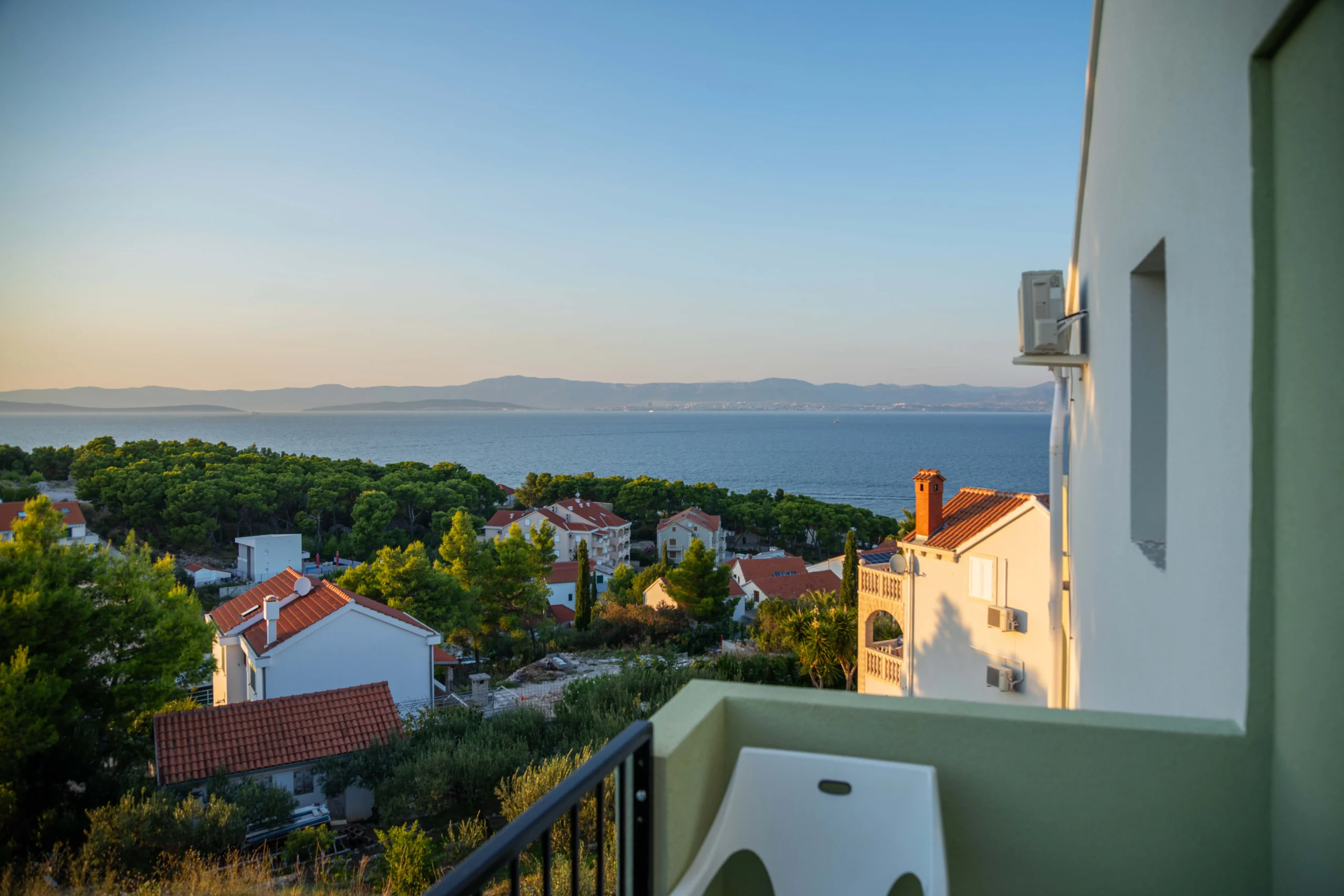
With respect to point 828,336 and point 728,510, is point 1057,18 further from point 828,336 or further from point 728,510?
point 828,336

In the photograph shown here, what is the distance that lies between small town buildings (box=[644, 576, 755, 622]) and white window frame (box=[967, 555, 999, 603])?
1583 centimetres

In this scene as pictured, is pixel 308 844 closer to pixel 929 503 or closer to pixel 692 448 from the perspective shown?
pixel 929 503

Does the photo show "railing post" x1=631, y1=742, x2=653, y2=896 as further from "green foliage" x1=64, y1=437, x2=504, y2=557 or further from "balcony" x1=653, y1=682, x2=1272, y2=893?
"green foliage" x1=64, y1=437, x2=504, y2=557

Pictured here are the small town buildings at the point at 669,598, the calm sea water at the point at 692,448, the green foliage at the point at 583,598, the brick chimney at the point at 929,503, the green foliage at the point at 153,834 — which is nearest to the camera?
the green foliage at the point at 153,834

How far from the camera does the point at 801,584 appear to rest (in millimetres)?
30641

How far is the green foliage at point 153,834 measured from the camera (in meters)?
7.61

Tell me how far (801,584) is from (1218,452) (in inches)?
1174

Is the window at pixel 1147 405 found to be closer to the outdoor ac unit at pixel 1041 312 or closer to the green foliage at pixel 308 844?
the outdoor ac unit at pixel 1041 312

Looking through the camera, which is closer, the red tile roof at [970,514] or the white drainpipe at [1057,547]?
the white drainpipe at [1057,547]

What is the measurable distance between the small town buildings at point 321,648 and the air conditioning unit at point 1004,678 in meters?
12.0

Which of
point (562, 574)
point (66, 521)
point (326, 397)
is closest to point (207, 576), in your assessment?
point (66, 521)

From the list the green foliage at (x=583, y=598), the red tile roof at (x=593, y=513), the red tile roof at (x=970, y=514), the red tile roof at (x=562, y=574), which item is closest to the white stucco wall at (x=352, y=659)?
the green foliage at (x=583, y=598)

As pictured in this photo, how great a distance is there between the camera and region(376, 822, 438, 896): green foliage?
255 inches

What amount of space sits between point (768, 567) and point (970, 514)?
22.0 metres
